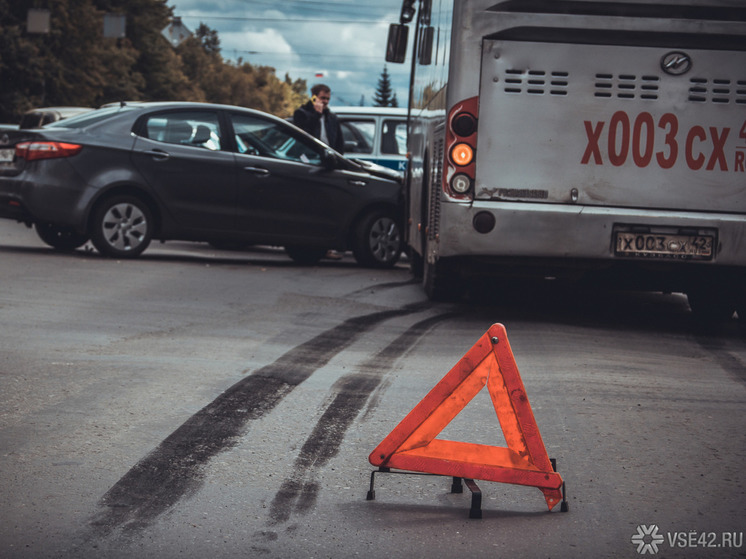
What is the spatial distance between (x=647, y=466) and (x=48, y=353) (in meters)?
3.67

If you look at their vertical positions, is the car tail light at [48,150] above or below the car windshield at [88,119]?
below

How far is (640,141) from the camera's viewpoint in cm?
825

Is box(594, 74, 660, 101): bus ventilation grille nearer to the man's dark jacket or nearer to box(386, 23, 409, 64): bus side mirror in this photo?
box(386, 23, 409, 64): bus side mirror

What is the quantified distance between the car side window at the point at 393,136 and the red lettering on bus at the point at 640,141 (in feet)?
27.3

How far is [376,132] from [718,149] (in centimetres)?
868

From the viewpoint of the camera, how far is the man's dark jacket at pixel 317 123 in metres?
14.4

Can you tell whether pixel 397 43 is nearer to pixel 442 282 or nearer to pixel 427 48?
pixel 427 48

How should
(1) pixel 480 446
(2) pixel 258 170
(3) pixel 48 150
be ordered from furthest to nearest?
(2) pixel 258 170 → (3) pixel 48 150 → (1) pixel 480 446

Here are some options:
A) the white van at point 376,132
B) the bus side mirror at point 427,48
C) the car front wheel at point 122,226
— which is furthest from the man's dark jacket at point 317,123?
the bus side mirror at point 427,48

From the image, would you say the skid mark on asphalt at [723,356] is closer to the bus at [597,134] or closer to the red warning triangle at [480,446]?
the bus at [597,134]

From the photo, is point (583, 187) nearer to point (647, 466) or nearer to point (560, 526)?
point (647, 466)

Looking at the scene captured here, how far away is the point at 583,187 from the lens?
8.28 meters

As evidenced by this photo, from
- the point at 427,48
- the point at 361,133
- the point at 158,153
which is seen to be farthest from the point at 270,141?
the point at 361,133

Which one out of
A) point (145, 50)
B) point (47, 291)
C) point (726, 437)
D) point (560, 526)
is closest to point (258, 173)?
point (47, 291)
